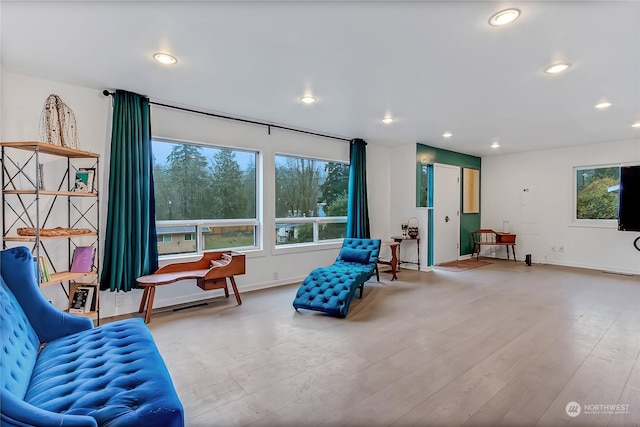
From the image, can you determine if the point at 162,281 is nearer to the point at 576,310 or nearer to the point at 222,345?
the point at 222,345

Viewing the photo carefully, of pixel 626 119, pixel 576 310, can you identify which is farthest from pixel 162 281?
pixel 626 119

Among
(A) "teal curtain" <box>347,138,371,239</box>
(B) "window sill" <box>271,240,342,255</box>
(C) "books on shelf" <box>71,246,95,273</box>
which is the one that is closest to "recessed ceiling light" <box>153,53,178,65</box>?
(C) "books on shelf" <box>71,246,95,273</box>

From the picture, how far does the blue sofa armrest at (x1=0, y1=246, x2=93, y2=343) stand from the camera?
189cm

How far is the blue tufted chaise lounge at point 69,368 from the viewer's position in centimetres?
122

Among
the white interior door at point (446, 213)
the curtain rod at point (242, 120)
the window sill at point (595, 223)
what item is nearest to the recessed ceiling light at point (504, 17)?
the curtain rod at point (242, 120)

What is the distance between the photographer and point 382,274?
19.5ft

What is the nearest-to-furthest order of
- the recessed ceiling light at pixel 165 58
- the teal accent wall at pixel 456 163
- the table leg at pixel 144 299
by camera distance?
1. the recessed ceiling light at pixel 165 58
2. the table leg at pixel 144 299
3. the teal accent wall at pixel 456 163

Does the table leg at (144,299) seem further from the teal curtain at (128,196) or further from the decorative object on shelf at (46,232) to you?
the decorative object on shelf at (46,232)

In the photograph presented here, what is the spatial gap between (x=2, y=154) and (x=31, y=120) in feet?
1.87

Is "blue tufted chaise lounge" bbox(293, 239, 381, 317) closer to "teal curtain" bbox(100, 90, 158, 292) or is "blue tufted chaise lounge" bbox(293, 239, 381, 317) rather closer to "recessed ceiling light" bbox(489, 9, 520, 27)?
"teal curtain" bbox(100, 90, 158, 292)

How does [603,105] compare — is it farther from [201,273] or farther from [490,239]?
[201,273]

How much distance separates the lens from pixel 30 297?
1940 mm

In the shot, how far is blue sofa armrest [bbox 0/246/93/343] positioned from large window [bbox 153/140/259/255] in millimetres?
2030

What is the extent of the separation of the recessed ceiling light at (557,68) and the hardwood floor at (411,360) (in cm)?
245
